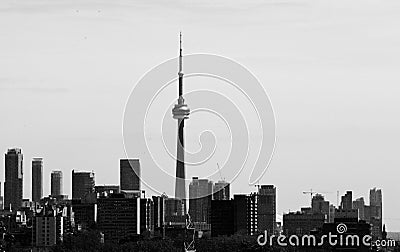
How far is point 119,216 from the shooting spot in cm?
12850

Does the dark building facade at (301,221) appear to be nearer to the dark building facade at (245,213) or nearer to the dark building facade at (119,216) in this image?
the dark building facade at (245,213)

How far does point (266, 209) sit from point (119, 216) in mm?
12420

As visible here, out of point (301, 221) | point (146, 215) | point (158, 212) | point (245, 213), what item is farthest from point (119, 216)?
point (301, 221)

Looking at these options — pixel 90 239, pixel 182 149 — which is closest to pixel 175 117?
pixel 182 149

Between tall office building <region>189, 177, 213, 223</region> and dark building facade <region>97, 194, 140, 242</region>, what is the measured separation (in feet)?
19.2

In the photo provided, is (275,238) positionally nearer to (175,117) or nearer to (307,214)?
(307,214)

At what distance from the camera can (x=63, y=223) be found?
386ft

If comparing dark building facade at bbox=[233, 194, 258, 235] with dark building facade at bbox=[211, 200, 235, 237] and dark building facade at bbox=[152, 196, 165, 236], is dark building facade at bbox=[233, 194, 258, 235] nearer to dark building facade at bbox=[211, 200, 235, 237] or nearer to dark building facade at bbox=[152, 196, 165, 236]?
dark building facade at bbox=[211, 200, 235, 237]

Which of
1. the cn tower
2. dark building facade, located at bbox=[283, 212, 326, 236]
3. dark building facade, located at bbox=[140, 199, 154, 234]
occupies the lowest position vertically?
dark building facade, located at bbox=[283, 212, 326, 236]

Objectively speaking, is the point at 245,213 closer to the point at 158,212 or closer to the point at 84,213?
the point at 158,212

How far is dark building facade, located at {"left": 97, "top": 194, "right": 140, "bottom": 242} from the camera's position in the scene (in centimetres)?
12544

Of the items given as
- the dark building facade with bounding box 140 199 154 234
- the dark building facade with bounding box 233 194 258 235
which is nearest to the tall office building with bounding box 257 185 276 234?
the dark building facade with bounding box 233 194 258 235

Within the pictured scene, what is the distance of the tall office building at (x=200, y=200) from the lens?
439 feet

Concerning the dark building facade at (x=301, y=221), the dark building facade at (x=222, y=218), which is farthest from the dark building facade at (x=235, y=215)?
the dark building facade at (x=301, y=221)
